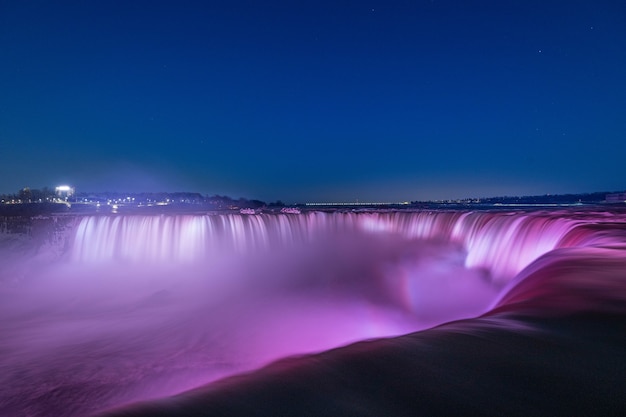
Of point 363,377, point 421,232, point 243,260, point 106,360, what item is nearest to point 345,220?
point 421,232

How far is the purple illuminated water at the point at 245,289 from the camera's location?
6.06 meters

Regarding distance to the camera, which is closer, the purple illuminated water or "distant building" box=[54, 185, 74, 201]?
the purple illuminated water

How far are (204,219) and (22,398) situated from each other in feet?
54.4

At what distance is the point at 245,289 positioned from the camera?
15.4 m

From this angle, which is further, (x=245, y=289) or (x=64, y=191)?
(x=64, y=191)

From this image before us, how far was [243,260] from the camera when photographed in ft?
67.7

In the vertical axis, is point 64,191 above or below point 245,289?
above

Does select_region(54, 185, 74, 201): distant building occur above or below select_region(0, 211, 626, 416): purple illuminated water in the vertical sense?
above

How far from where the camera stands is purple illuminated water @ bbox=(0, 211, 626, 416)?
6.06 metres

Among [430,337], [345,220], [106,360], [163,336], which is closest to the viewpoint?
[430,337]

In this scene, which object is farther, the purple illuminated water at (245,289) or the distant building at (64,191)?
the distant building at (64,191)

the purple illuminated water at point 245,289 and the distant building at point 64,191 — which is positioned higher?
the distant building at point 64,191

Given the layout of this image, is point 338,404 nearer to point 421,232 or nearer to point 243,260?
point 243,260

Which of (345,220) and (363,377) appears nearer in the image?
(363,377)
